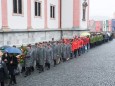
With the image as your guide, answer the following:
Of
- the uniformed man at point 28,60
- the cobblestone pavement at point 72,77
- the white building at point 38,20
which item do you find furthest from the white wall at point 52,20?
the uniformed man at point 28,60

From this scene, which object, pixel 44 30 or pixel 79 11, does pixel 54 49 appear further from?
pixel 79 11

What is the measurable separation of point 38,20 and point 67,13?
9374 millimetres

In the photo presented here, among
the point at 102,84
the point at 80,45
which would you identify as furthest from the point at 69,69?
the point at 80,45

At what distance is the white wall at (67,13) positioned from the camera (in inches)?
1444

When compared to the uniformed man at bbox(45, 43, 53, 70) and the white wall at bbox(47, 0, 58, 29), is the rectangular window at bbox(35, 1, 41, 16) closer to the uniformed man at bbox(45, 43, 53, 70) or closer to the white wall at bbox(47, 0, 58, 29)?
the white wall at bbox(47, 0, 58, 29)

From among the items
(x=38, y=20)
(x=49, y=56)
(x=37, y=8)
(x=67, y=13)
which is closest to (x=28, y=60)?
(x=49, y=56)

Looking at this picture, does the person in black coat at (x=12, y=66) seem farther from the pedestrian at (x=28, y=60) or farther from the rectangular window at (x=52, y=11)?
the rectangular window at (x=52, y=11)

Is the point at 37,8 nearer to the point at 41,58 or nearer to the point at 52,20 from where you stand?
→ the point at 52,20

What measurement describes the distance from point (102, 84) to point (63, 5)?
24968 mm

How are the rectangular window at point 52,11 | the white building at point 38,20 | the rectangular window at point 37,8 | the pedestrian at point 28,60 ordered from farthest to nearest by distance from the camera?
the rectangular window at point 52,11
the rectangular window at point 37,8
the white building at point 38,20
the pedestrian at point 28,60

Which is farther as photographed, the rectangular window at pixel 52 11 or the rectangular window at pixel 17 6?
the rectangular window at pixel 52 11

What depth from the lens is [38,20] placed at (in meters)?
28.1

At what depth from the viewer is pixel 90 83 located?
12859 mm

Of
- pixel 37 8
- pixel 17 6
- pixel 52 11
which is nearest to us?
pixel 17 6
